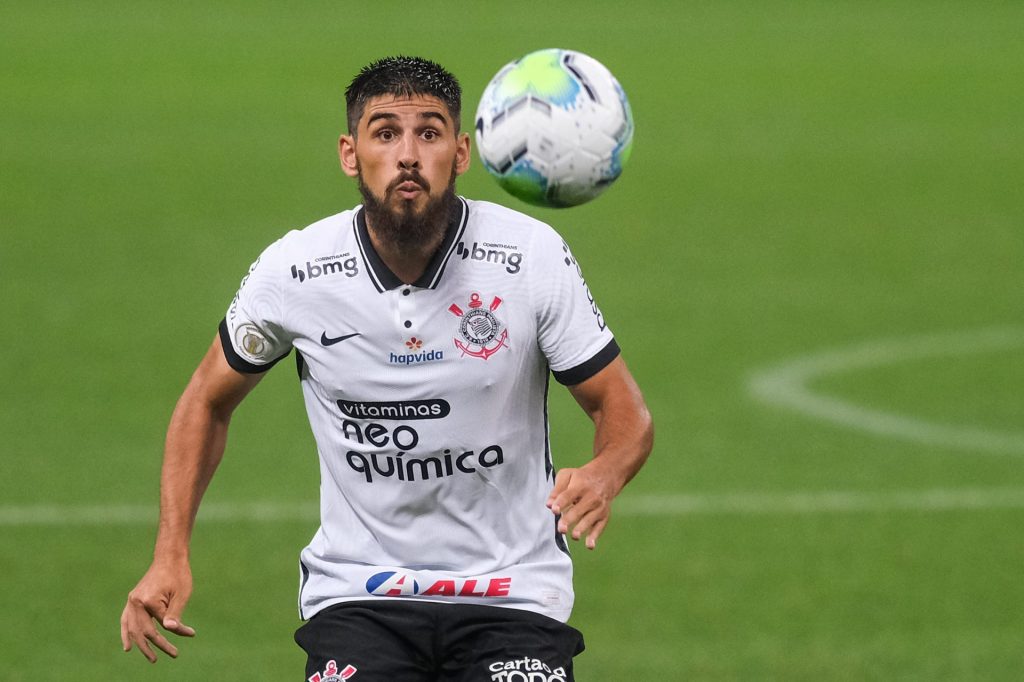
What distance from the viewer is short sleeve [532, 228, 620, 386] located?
6.17 meters

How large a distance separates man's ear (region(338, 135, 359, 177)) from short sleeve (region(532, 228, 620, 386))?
0.63 metres

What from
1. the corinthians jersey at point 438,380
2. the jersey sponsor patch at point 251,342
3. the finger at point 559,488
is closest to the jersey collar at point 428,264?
the corinthians jersey at point 438,380

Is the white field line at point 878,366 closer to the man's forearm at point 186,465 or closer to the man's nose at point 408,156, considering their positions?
the man's forearm at point 186,465

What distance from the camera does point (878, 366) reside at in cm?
1606

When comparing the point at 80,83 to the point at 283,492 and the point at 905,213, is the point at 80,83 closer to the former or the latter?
the point at 905,213

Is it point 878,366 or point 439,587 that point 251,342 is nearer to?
point 439,587

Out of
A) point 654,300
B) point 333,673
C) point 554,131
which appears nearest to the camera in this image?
point 333,673

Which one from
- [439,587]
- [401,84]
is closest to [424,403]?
[439,587]

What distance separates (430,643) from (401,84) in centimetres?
171

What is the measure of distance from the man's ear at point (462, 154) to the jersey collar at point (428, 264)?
155mm

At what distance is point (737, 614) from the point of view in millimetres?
10555

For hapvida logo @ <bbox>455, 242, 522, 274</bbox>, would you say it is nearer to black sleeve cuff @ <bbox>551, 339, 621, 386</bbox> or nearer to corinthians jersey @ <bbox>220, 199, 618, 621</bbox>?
corinthians jersey @ <bbox>220, 199, 618, 621</bbox>

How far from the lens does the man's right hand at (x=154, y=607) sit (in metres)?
6.10

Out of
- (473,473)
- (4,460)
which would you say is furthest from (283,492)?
(473,473)
